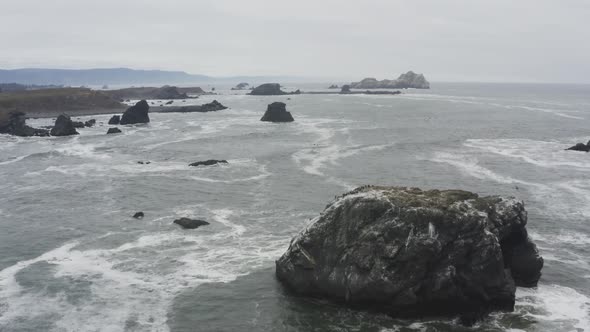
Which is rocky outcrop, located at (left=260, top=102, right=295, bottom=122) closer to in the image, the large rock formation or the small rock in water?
the small rock in water

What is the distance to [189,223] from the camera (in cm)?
4162

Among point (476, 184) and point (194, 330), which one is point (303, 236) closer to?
point (194, 330)

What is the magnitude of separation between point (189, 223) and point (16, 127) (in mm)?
91211

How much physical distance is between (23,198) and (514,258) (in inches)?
1897

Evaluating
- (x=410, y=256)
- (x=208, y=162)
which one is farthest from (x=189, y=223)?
(x=208, y=162)

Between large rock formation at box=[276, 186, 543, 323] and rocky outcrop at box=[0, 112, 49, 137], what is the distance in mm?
98303

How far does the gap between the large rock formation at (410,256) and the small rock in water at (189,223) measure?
1449cm

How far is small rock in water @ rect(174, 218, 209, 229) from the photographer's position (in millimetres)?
41500

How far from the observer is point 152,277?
105 feet

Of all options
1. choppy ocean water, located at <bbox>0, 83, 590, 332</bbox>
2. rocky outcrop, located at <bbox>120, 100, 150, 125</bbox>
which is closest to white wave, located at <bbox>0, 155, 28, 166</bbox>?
choppy ocean water, located at <bbox>0, 83, 590, 332</bbox>

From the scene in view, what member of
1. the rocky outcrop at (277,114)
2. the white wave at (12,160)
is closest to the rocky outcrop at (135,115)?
the rocky outcrop at (277,114)

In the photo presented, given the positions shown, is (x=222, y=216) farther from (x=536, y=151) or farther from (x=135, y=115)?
(x=135, y=115)

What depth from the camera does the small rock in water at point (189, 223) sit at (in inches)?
1634

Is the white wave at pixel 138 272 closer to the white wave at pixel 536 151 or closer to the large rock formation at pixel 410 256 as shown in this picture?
the large rock formation at pixel 410 256
